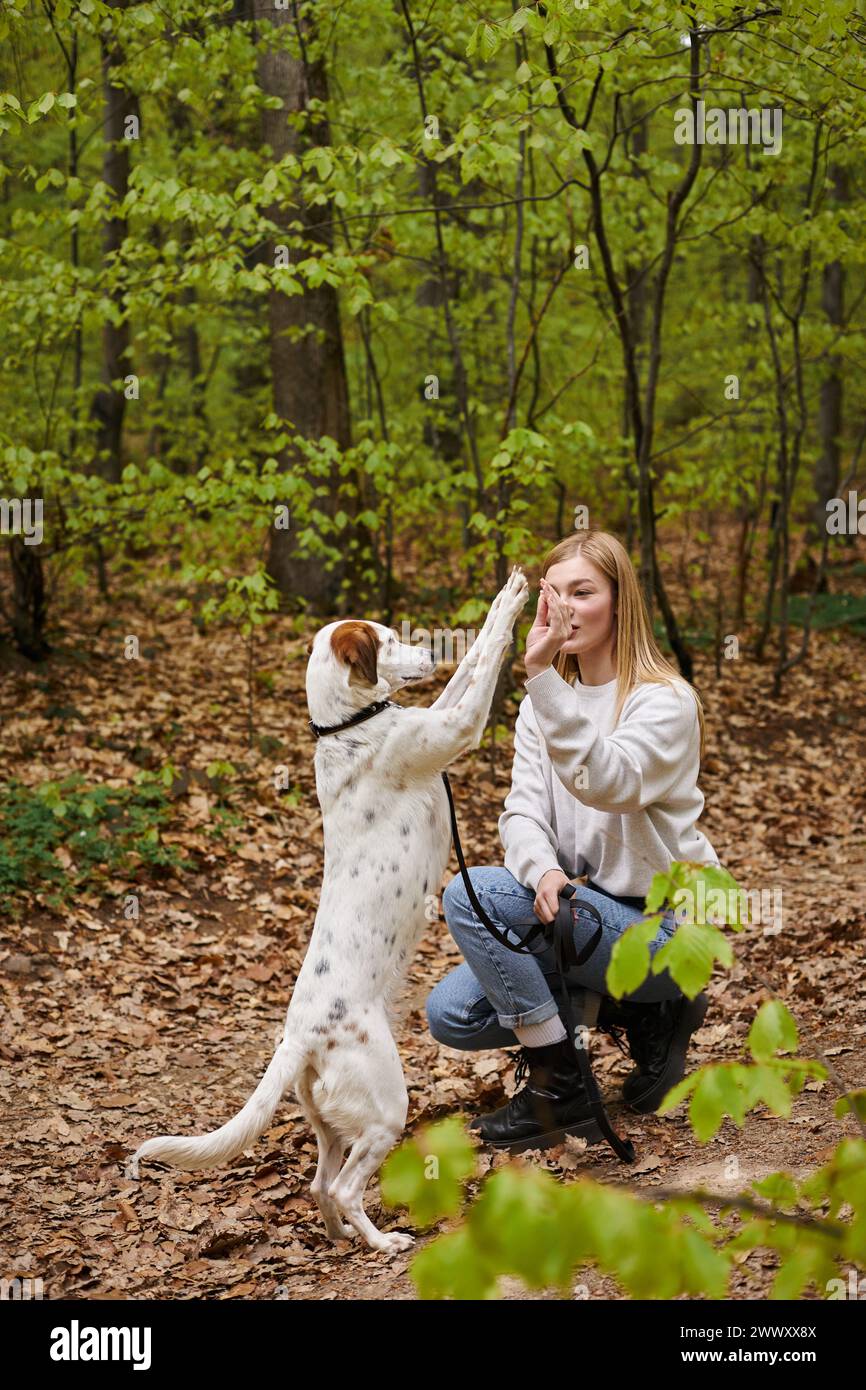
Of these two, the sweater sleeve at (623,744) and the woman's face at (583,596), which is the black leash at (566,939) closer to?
the sweater sleeve at (623,744)

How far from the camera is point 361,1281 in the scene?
3.06m

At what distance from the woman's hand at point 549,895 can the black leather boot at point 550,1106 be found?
0.46 metres

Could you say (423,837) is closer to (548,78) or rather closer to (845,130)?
(548,78)

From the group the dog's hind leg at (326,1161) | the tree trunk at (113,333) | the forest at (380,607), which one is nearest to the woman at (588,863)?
the forest at (380,607)

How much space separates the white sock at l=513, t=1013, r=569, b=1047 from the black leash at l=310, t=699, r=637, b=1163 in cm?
3

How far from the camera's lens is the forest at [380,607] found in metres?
3.27

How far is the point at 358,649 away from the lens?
133 inches

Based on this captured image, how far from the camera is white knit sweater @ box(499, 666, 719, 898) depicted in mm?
3043

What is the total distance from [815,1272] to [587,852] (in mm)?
2179

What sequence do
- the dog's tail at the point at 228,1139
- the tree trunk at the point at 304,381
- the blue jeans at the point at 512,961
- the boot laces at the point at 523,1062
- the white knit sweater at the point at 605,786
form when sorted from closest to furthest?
the dog's tail at the point at 228,1139 → the white knit sweater at the point at 605,786 → the blue jeans at the point at 512,961 → the boot laces at the point at 523,1062 → the tree trunk at the point at 304,381

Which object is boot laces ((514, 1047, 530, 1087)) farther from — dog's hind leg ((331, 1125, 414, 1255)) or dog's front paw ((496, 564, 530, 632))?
dog's front paw ((496, 564, 530, 632))

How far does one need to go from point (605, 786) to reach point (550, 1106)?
1144 millimetres

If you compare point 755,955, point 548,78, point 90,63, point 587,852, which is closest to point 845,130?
point 548,78

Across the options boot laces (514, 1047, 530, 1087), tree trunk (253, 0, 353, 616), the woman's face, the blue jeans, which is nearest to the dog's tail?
the blue jeans
